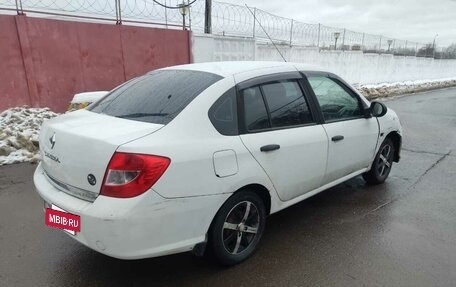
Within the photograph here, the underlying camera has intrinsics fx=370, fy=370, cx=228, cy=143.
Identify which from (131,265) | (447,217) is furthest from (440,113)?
(131,265)

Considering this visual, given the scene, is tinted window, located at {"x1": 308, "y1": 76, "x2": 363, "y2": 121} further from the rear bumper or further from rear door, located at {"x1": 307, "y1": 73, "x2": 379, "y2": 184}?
the rear bumper

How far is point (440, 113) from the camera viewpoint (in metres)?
12.1

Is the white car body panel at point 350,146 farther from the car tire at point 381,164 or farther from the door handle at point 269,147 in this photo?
the door handle at point 269,147

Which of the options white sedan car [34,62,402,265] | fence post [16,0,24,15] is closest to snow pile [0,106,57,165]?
fence post [16,0,24,15]

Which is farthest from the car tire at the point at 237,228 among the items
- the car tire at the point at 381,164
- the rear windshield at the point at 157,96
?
the car tire at the point at 381,164

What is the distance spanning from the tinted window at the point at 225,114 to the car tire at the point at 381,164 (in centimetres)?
254

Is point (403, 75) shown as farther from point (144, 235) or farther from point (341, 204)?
point (144, 235)

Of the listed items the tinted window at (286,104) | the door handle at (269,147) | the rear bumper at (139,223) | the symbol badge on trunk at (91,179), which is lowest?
the rear bumper at (139,223)

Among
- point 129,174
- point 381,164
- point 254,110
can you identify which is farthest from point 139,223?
point 381,164

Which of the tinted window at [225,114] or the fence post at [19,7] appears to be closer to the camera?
the tinted window at [225,114]

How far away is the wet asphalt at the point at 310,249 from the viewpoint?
2.89 metres

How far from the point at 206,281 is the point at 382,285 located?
4.40ft

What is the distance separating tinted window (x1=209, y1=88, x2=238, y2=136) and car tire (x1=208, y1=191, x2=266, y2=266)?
1.68 feet

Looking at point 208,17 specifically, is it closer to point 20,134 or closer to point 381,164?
point 20,134
